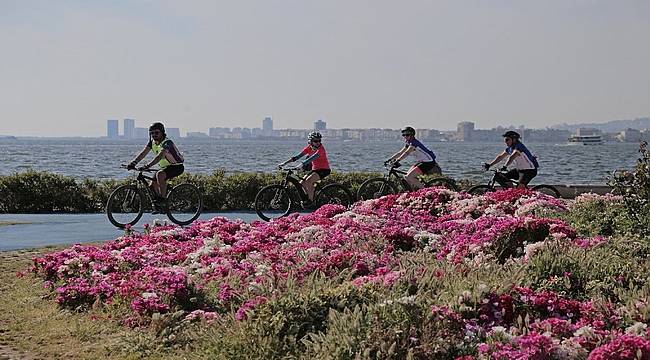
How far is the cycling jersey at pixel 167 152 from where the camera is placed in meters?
15.3

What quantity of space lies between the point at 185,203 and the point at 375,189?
15.4ft

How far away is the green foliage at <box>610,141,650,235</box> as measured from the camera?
378 inches

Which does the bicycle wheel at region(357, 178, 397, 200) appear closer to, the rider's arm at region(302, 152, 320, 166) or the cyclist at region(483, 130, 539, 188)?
the rider's arm at region(302, 152, 320, 166)

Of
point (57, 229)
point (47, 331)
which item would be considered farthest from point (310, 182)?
point (47, 331)

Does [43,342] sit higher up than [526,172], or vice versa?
[526,172]

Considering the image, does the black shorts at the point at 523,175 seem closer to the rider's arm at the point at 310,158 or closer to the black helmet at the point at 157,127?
the rider's arm at the point at 310,158

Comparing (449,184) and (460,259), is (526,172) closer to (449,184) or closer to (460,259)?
(449,184)

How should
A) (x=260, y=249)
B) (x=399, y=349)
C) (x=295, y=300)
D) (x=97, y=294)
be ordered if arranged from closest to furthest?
1. (x=399, y=349)
2. (x=295, y=300)
3. (x=97, y=294)
4. (x=260, y=249)

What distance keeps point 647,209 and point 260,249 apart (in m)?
4.85

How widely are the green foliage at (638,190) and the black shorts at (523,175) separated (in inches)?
270

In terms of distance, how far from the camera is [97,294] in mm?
8695

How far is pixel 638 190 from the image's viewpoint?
31.9ft

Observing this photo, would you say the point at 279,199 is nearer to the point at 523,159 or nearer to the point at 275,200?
the point at 275,200

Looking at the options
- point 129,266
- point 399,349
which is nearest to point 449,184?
point 129,266
